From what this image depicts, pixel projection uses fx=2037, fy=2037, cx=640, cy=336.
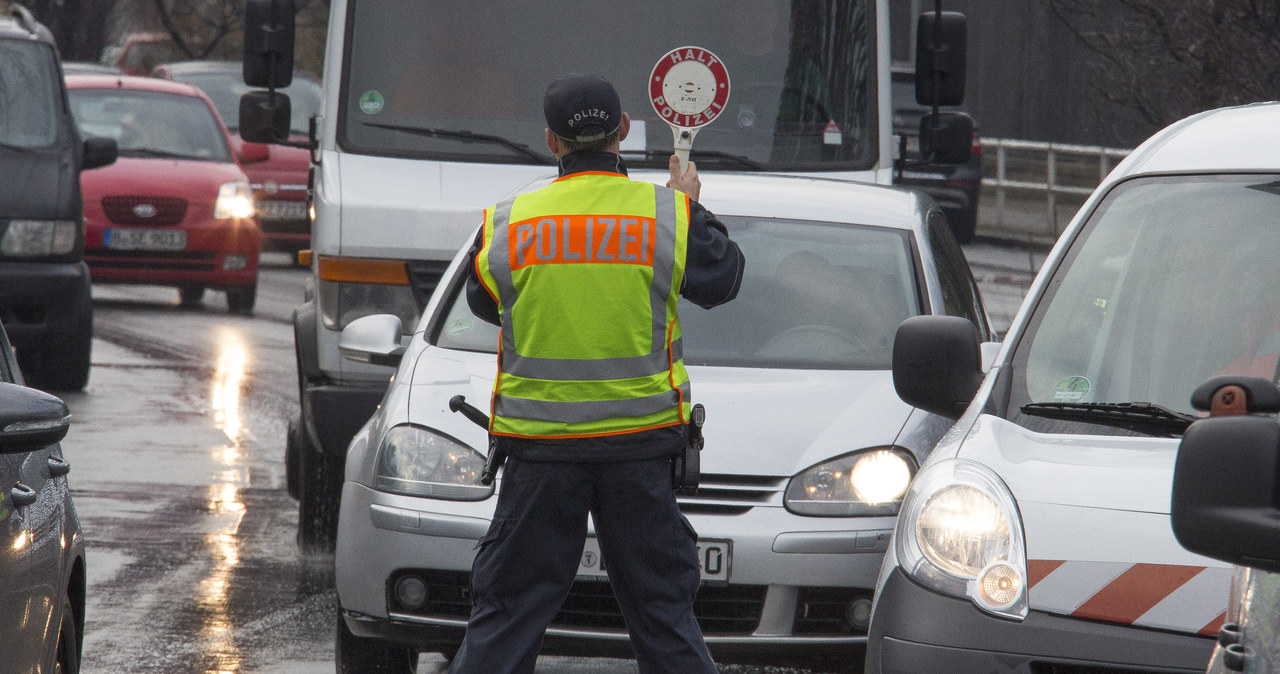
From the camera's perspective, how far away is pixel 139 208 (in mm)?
16312

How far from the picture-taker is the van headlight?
54.0ft

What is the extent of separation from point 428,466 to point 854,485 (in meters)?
1.15

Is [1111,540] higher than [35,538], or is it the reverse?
[1111,540]

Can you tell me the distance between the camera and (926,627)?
3.88 metres

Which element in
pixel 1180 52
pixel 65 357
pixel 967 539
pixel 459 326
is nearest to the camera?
pixel 967 539

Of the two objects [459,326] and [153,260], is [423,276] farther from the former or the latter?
[153,260]

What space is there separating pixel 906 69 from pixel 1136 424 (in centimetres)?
1884

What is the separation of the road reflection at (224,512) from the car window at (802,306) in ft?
4.09

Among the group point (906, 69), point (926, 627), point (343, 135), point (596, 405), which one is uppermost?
point (906, 69)

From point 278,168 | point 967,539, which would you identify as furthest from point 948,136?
point 278,168

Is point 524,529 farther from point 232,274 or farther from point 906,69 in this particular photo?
point 906,69

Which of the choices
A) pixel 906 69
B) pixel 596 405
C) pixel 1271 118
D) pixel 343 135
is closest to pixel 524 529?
pixel 596 405

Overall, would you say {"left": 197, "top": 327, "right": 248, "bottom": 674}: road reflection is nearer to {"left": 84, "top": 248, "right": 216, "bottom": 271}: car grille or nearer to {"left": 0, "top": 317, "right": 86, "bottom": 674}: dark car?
{"left": 0, "top": 317, "right": 86, "bottom": 674}: dark car

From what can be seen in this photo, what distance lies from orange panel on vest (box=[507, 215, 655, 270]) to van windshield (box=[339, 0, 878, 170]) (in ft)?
11.9
